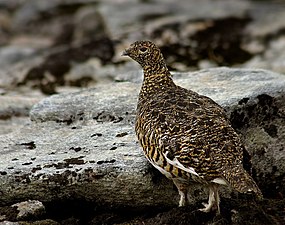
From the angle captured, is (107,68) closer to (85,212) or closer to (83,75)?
(83,75)

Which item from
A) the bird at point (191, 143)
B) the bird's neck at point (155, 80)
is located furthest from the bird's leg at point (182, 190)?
the bird's neck at point (155, 80)

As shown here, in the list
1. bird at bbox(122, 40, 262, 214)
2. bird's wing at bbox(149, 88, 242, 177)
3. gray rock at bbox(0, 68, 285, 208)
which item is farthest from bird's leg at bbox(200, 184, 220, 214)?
gray rock at bbox(0, 68, 285, 208)

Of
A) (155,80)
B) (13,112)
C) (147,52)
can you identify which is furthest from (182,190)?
(13,112)

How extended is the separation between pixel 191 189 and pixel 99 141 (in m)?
1.29

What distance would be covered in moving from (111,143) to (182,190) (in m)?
1.28

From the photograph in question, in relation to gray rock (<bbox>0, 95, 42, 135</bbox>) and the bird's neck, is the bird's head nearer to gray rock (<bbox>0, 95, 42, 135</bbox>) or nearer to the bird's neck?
the bird's neck

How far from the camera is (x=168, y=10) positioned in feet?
72.9

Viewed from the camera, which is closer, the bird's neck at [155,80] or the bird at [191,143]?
the bird at [191,143]

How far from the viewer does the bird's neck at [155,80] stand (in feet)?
28.1

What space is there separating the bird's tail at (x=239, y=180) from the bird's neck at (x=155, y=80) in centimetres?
205

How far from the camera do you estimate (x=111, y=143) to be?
847cm

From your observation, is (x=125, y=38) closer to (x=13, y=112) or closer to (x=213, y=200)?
(x=13, y=112)

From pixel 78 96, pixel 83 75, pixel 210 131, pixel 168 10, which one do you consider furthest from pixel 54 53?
pixel 210 131

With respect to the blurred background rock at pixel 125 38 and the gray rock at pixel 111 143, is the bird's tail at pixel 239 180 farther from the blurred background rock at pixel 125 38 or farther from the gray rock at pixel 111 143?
the blurred background rock at pixel 125 38
